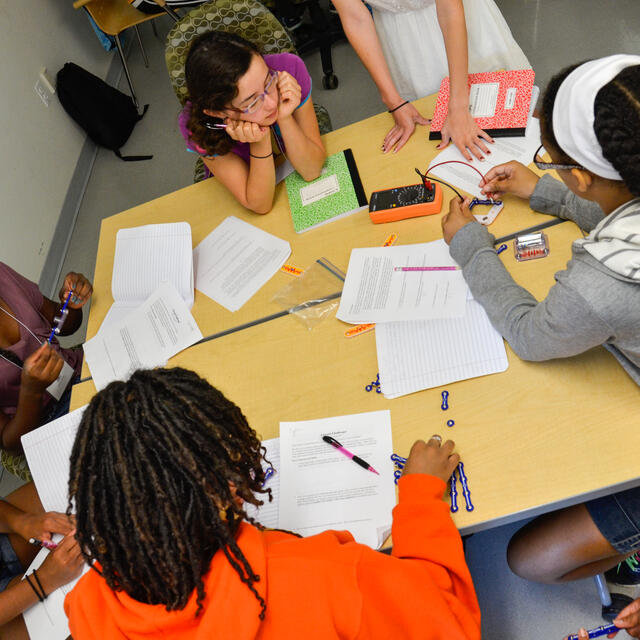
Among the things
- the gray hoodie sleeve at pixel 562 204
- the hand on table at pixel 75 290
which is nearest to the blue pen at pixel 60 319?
the hand on table at pixel 75 290

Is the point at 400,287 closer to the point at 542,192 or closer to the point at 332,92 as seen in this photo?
the point at 542,192

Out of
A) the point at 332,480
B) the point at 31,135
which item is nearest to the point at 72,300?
the point at 332,480

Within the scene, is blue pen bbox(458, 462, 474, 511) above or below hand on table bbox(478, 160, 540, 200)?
below

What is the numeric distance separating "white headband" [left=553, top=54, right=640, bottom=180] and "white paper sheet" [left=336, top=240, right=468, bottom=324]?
0.42m

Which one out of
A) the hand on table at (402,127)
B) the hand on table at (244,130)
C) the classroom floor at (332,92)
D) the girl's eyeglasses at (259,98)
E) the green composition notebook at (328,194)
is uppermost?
the girl's eyeglasses at (259,98)

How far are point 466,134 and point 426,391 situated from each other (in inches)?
28.4

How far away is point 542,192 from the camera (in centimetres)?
129

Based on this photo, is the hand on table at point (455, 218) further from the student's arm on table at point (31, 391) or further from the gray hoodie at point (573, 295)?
the student's arm on table at point (31, 391)

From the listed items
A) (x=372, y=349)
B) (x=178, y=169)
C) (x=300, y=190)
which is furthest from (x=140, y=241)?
(x=178, y=169)

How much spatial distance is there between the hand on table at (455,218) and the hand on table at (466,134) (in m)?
0.19

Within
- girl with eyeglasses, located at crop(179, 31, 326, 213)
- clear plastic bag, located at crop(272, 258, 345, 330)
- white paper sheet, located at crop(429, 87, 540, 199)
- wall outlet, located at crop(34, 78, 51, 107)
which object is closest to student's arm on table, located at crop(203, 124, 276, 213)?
girl with eyeglasses, located at crop(179, 31, 326, 213)

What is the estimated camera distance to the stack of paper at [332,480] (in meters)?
1.03

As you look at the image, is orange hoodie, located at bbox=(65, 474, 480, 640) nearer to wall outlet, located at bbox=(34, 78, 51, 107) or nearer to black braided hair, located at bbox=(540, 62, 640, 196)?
black braided hair, located at bbox=(540, 62, 640, 196)

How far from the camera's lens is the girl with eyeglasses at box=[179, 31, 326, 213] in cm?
140
